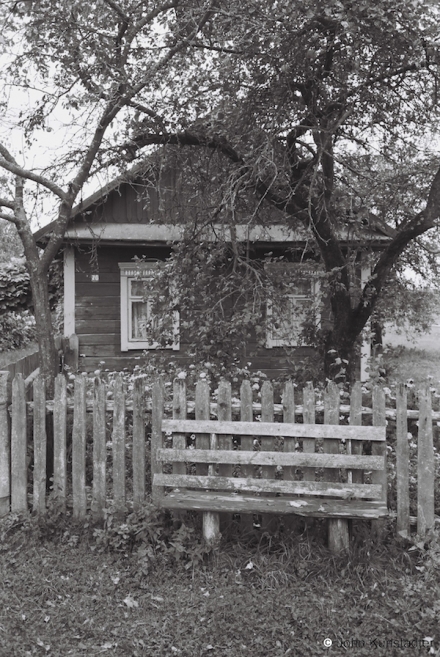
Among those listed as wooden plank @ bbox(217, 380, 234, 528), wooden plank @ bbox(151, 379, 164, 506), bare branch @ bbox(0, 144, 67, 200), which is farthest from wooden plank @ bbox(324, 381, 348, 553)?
bare branch @ bbox(0, 144, 67, 200)

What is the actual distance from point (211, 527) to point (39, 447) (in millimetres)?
1598

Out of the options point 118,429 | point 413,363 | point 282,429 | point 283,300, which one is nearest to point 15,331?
point 413,363

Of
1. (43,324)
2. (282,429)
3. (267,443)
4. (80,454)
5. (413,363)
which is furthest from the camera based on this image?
(413,363)

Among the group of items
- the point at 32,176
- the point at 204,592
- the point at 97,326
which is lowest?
the point at 204,592

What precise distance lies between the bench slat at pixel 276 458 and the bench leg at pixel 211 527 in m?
0.39

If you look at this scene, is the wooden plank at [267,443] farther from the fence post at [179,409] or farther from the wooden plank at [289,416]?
the fence post at [179,409]

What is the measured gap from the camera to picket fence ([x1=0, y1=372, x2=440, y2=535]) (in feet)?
13.5

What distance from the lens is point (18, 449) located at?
15.3 feet

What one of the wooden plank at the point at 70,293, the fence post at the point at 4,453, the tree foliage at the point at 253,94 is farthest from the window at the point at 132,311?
the fence post at the point at 4,453

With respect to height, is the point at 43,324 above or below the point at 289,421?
above

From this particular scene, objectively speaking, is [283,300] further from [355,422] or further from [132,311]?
[132,311]

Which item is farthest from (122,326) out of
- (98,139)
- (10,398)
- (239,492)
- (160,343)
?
(239,492)

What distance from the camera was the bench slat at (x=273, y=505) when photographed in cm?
387

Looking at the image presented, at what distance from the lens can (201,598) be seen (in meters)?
3.64
